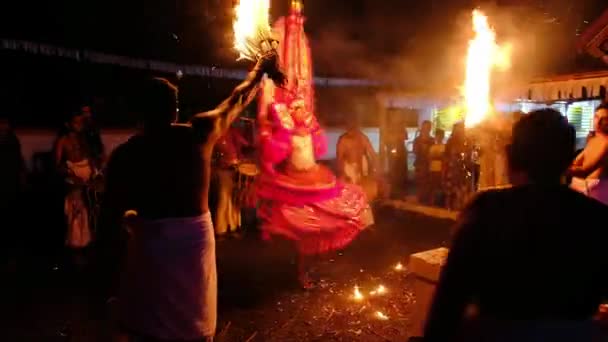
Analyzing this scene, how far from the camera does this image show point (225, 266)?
23.6 feet

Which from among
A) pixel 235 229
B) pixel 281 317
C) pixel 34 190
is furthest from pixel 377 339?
pixel 34 190

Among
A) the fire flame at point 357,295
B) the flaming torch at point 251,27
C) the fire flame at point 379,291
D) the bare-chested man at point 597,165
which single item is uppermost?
the flaming torch at point 251,27

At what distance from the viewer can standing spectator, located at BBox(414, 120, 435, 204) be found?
1216 centimetres

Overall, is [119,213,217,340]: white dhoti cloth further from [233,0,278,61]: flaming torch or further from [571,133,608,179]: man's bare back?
[571,133,608,179]: man's bare back

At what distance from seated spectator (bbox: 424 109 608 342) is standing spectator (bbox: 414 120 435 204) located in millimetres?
10457

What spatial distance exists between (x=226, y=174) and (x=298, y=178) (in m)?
2.76

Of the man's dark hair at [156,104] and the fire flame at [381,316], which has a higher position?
the man's dark hair at [156,104]

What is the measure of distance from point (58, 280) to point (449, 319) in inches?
235

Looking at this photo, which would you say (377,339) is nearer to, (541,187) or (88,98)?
(541,187)

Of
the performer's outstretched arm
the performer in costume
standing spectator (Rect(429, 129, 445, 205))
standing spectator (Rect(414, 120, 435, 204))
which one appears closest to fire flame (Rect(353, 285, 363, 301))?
the performer in costume

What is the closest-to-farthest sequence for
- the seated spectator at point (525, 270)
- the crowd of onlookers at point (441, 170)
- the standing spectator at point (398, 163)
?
the seated spectator at point (525, 270) → the crowd of onlookers at point (441, 170) → the standing spectator at point (398, 163)

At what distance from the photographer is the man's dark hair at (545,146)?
6.10 feet

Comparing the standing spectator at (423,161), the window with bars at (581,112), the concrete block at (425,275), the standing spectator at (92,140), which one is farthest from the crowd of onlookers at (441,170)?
the standing spectator at (92,140)

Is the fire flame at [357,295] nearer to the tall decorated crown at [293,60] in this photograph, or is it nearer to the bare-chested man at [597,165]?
the tall decorated crown at [293,60]
